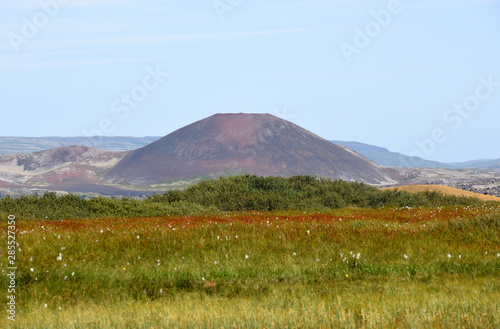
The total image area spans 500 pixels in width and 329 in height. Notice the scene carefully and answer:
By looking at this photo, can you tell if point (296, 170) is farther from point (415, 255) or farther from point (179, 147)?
point (415, 255)

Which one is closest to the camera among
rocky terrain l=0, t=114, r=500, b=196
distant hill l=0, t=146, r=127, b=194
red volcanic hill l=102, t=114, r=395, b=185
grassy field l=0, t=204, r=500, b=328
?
grassy field l=0, t=204, r=500, b=328

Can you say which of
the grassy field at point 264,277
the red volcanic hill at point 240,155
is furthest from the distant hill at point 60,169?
the grassy field at point 264,277

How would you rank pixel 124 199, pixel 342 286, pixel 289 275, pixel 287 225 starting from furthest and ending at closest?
pixel 124 199, pixel 287 225, pixel 289 275, pixel 342 286

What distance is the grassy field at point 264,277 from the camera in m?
5.45

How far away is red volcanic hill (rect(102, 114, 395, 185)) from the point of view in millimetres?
114875

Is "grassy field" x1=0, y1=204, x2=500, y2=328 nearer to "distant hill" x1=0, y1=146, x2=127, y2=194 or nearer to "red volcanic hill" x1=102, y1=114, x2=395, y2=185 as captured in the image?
"red volcanic hill" x1=102, y1=114, x2=395, y2=185

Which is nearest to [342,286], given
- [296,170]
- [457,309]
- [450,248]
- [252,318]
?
[457,309]

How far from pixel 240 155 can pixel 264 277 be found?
364ft

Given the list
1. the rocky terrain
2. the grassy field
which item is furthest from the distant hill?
the grassy field

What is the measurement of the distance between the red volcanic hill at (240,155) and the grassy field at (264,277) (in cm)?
9597

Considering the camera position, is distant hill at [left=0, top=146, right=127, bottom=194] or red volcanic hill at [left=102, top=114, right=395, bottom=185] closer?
red volcanic hill at [left=102, top=114, right=395, bottom=185]

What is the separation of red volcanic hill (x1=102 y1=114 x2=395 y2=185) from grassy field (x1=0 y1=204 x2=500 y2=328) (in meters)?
96.0

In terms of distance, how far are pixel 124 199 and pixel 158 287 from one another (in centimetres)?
1864

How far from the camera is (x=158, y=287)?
26.9 feet
